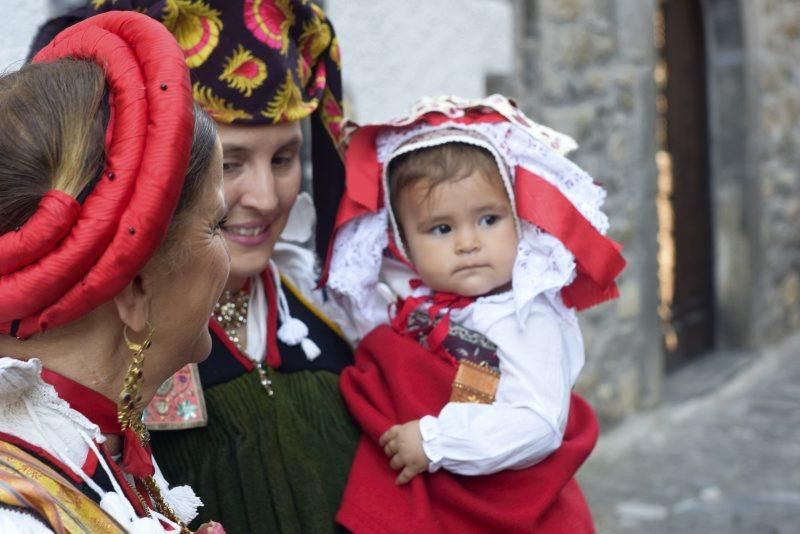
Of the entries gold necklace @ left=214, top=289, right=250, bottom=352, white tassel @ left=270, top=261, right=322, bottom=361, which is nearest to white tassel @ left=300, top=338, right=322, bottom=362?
white tassel @ left=270, top=261, right=322, bottom=361

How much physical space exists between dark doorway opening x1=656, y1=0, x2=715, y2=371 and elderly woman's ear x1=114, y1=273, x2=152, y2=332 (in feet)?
19.8

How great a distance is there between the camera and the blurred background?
407cm

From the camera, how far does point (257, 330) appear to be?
204 centimetres

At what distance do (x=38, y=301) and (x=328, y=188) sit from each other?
119 centimetres

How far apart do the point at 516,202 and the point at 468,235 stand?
0.12 metres

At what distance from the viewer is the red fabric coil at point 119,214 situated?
1.17 metres

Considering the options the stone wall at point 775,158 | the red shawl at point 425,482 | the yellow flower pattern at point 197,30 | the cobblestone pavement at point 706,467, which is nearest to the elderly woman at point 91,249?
the yellow flower pattern at point 197,30

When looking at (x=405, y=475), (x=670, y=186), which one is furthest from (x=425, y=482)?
(x=670, y=186)

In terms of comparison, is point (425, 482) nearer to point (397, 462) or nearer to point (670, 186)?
point (397, 462)

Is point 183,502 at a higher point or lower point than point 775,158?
higher

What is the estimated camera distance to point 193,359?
149 centimetres

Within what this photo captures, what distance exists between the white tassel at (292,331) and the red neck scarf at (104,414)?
2.02 ft

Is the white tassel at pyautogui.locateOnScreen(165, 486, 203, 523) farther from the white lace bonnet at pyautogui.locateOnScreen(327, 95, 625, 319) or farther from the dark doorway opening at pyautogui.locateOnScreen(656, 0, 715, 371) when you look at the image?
the dark doorway opening at pyautogui.locateOnScreen(656, 0, 715, 371)

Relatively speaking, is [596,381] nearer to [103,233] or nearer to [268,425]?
[268,425]
